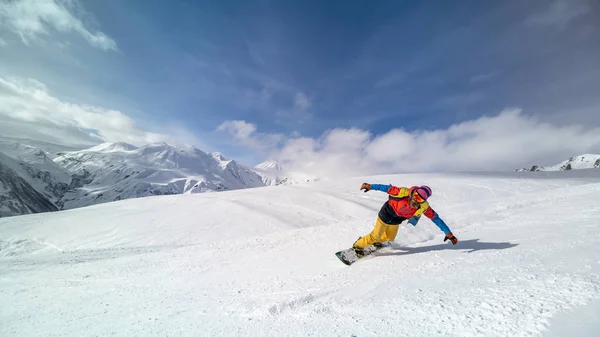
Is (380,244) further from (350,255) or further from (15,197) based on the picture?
(15,197)

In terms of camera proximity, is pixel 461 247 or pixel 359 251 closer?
pixel 461 247

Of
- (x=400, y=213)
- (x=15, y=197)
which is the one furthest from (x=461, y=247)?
(x=15, y=197)

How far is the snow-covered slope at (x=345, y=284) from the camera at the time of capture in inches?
125

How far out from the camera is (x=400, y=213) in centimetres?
648

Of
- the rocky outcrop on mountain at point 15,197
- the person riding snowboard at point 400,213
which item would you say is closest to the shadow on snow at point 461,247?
the person riding snowboard at point 400,213

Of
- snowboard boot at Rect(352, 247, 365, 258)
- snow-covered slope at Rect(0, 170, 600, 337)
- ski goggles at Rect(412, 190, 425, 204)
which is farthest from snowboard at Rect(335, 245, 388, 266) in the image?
ski goggles at Rect(412, 190, 425, 204)

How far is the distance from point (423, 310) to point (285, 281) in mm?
2907

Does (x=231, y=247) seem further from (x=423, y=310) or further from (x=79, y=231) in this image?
(x=79, y=231)

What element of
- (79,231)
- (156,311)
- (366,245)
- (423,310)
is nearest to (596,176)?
(366,245)

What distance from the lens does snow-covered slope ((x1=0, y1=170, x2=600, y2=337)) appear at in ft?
10.5

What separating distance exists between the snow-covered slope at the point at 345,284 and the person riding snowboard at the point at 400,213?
45 centimetres

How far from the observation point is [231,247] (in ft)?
30.3

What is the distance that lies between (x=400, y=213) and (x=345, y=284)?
97.5 inches

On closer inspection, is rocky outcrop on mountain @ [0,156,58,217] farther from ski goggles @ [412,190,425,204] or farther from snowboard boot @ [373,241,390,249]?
ski goggles @ [412,190,425,204]
